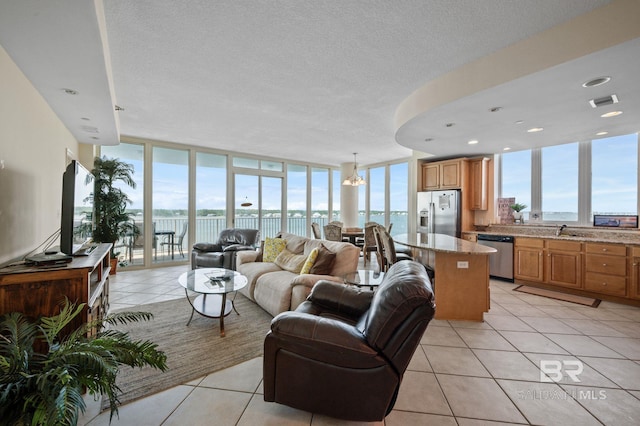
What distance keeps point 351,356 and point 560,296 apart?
430cm

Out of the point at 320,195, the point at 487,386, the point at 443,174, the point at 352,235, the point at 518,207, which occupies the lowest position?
the point at 487,386

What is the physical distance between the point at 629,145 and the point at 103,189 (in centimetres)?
863

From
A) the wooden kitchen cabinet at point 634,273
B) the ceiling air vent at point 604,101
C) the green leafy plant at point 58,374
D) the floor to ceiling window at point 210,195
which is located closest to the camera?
the green leafy plant at point 58,374

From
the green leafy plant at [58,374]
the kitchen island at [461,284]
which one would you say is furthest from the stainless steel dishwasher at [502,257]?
the green leafy plant at [58,374]

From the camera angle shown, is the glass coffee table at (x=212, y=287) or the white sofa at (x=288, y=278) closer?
the glass coffee table at (x=212, y=287)

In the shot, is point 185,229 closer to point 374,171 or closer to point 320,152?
point 320,152

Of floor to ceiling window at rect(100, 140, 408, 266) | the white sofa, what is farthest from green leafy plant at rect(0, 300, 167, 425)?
floor to ceiling window at rect(100, 140, 408, 266)

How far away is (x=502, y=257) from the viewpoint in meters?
4.77

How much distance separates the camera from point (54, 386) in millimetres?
1183

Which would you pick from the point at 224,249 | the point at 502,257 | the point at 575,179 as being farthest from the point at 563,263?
the point at 224,249

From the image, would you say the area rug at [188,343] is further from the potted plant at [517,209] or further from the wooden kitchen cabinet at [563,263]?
the potted plant at [517,209]

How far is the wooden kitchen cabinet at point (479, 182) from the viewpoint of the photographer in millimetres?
5371

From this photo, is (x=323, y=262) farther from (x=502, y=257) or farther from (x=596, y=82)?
(x=502, y=257)

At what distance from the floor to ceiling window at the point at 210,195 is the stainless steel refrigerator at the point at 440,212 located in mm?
4686
